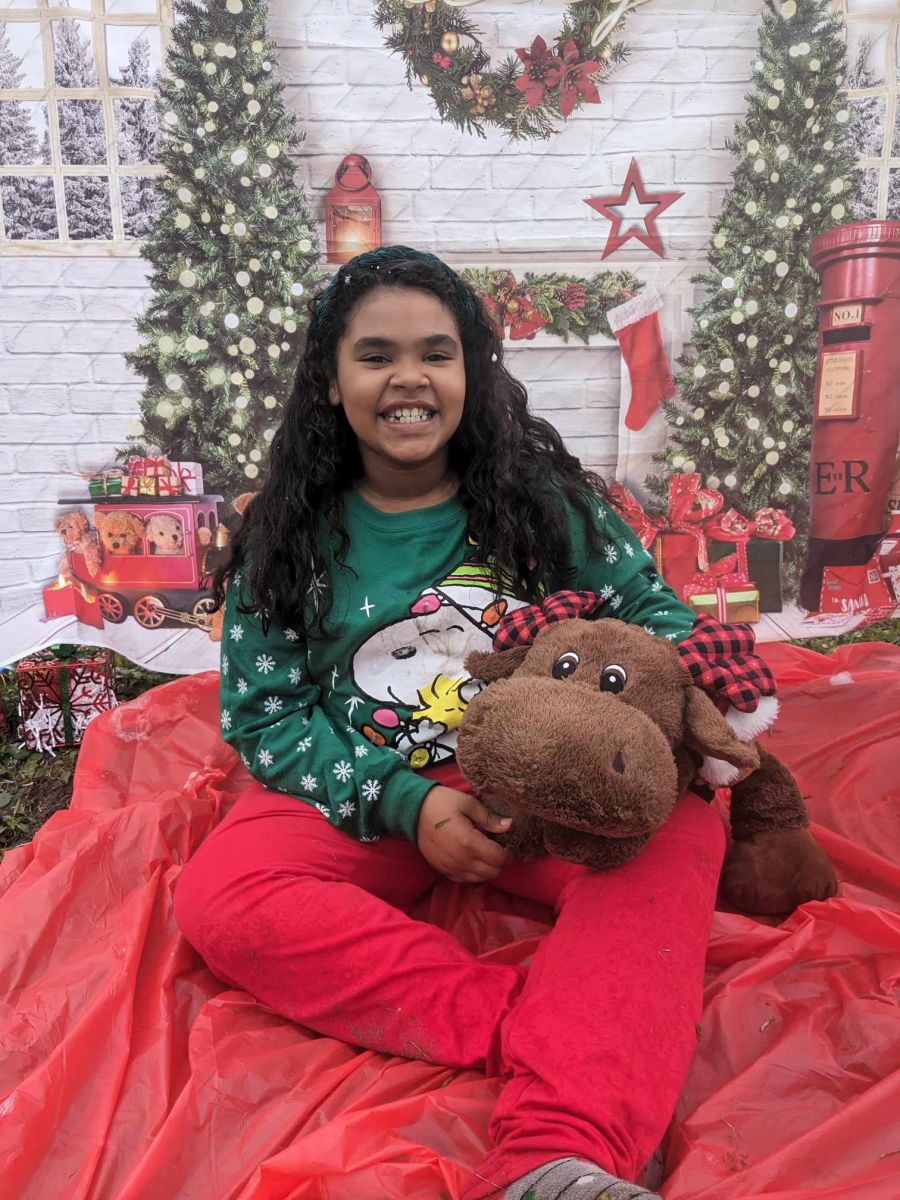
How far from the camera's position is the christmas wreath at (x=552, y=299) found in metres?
2.06

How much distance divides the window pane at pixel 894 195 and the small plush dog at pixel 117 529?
6.57 feet

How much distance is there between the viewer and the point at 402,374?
4.09ft

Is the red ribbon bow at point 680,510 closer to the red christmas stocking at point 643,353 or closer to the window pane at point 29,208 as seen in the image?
the red christmas stocking at point 643,353

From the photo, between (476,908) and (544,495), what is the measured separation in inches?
25.6

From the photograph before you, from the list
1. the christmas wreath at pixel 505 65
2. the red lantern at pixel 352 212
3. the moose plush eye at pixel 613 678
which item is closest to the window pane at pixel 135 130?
the red lantern at pixel 352 212

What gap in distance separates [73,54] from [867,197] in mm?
1881

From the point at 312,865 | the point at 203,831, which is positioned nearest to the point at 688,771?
the point at 312,865

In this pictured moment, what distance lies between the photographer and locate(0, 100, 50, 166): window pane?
1917 mm

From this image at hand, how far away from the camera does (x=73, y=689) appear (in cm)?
204

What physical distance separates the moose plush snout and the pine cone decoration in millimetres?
1262

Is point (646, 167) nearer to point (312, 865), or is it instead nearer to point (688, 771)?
point (688, 771)

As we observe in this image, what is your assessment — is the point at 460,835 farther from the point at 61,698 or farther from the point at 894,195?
the point at 894,195

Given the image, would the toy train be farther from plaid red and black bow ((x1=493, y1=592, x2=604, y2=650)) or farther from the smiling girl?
plaid red and black bow ((x1=493, y1=592, x2=604, y2=650))

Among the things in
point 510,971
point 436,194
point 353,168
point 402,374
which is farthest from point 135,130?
point 510,971
